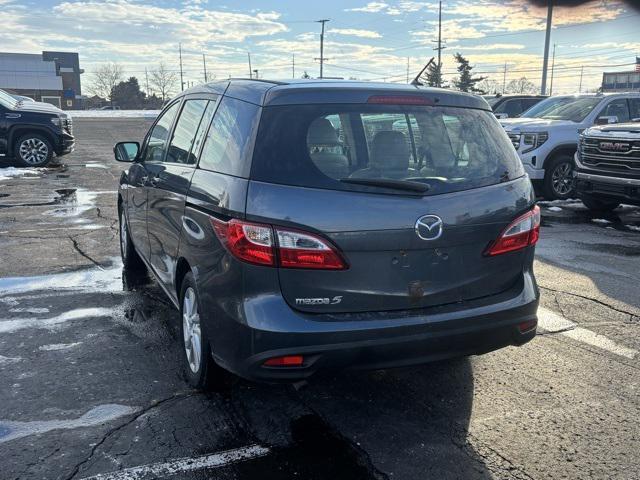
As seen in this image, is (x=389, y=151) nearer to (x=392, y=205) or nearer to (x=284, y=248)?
(x=392, y=205)

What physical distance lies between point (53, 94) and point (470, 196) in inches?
3947

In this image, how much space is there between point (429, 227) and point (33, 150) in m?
14.8

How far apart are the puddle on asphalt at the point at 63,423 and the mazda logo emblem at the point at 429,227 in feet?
6.15

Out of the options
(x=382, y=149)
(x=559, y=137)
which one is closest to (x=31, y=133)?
(x=559, y=137)

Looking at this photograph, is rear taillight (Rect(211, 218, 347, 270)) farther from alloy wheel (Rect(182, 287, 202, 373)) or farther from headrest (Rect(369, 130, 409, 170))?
alloy wheel (Rect(182, 287, 202, 373))

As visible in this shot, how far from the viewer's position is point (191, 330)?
143 inches

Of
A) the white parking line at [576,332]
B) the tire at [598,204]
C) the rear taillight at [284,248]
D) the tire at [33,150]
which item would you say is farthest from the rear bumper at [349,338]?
the tire at [33,150]

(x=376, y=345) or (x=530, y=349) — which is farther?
(x=530, y=349)

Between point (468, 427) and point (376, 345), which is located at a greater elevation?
point (376, 345)

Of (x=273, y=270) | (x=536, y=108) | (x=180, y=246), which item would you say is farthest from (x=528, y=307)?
(x=536, y=108)

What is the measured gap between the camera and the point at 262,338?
2.87 m

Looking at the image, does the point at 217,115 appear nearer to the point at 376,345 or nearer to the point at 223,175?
the point at 223,175

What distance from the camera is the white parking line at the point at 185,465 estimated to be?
2789mm

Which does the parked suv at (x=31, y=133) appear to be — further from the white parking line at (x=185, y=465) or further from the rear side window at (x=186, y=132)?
the white parking line at (x=185, y=465)
